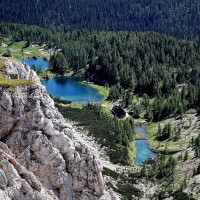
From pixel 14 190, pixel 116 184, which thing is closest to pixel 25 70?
pixel 14 190

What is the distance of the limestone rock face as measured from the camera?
3853 cm

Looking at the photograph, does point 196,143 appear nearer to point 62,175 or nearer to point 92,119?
point 92,119

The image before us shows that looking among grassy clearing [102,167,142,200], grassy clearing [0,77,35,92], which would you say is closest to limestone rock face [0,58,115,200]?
grassy clearing [0,77,35,92]

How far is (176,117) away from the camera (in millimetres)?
162500

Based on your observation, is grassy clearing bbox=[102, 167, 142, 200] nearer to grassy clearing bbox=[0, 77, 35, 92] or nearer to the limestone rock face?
the limestone rock face

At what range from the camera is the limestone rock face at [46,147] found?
126 feet

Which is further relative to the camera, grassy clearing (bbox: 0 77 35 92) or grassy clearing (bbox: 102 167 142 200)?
grassy clearing (bbox: 102 167 142 200)

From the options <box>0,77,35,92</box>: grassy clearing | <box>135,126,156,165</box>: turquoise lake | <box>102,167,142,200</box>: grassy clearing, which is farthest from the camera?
<box>135,126,156,165</box>: turquoise lake

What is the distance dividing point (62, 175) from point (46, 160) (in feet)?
6.21

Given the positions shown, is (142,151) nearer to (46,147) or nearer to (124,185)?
(124,185)

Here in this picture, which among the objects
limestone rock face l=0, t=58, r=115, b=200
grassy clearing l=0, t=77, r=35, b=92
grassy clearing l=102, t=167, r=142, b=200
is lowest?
grassy clearing l=102, t=167, r=142, b=200

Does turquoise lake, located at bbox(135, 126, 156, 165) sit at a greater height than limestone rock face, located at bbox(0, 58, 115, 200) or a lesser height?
lesser

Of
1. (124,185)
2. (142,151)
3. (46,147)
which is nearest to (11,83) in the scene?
(46,147)

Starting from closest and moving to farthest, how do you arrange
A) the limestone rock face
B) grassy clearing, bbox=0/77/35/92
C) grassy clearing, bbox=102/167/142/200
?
the limestone rock face
grassy clearing, bbox=0/77/35/92
grassy clearing, bbox=102/167/142/200
